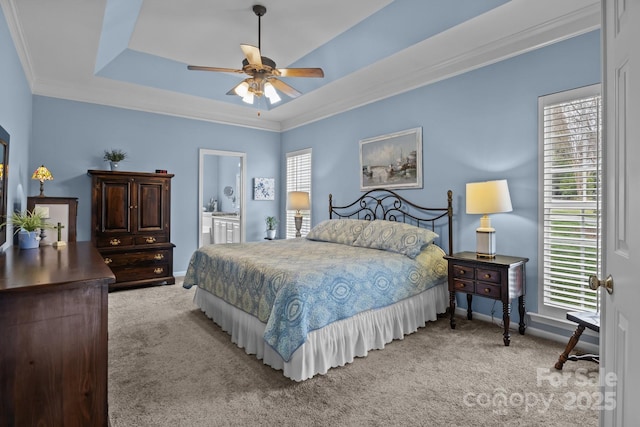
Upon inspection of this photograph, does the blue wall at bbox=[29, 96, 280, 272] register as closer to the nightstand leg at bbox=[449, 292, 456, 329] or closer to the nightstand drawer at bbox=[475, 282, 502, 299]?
the nightstand leg at bbox=[449, 292, 456, 329]

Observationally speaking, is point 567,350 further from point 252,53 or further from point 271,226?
point 271,226

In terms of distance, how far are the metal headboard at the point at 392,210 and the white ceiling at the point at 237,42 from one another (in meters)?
1.36

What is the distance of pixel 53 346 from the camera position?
1588mm

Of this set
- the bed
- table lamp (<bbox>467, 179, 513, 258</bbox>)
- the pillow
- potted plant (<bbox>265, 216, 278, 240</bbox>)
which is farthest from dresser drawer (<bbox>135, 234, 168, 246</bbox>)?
table lamp (<bbox>467, 179, 513, 258</bbox>)

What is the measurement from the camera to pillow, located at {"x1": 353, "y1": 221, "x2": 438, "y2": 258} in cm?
348

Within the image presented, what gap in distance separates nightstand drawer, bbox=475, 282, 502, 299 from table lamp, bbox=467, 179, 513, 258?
0.92ft

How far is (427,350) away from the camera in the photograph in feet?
9.39

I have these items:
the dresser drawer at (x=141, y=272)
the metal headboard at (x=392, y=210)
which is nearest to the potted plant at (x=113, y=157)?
the dresser drawer at (x=141, y=272)

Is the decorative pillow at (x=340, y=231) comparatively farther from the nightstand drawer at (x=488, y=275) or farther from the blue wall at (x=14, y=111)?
the blue wall at (x=14, y=111)

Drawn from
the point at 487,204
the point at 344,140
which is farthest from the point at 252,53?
the point at 344,140

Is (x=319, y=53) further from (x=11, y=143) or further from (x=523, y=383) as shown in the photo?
(x=523, y=383)

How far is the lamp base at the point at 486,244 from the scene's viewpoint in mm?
3195

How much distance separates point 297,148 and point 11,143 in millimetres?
4112

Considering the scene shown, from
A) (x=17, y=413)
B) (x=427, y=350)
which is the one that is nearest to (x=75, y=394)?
(x=17, y=413)
